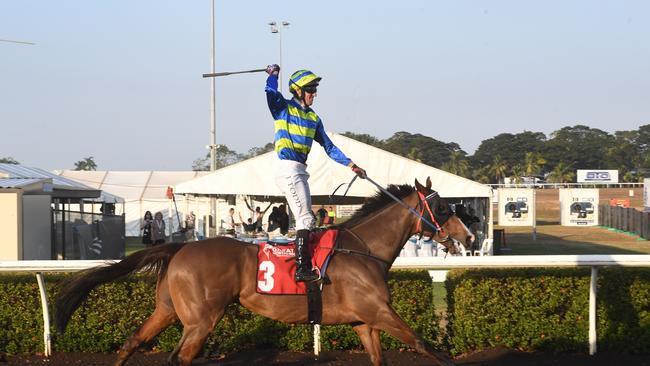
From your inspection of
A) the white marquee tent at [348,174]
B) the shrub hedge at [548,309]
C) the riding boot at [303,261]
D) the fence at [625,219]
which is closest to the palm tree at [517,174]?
the fence at [625,219]

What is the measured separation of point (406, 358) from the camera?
271 inches

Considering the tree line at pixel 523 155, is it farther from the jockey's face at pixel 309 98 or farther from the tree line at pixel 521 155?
the jockey's face at pixel 309 98

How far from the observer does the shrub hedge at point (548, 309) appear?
6945 millimetres

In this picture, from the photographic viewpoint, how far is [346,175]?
52.6ft

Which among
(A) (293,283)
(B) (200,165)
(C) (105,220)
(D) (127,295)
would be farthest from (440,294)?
(B) (200,165)

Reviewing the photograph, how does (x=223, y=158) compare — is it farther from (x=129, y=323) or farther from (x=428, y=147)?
(x=129, y=323)

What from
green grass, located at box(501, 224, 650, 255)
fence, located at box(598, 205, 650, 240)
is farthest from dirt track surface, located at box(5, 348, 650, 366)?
fence, located at box(598, 205, 650, 240)

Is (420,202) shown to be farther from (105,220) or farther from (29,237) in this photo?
(105,220)

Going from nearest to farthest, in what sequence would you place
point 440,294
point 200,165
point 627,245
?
point 440,294
point 627,245
point 200,165

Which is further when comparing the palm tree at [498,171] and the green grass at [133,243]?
the palm tree at [498,171]

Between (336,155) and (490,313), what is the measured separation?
2149 mm

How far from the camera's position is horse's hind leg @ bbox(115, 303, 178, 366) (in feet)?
18.5

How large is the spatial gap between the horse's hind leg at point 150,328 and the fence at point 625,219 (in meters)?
26.4

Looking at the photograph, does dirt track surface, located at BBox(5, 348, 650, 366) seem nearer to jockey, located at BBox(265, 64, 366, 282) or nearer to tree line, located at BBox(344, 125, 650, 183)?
jockey, located at BBox(265, 64, 366, 282)
